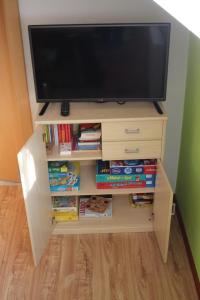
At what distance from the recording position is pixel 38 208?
180 centimetres

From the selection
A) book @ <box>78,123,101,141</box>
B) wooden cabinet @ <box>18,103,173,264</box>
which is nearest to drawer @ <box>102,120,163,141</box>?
wooden cabinet @ <box>18,103,173,264</box>

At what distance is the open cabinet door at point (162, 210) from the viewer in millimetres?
1702

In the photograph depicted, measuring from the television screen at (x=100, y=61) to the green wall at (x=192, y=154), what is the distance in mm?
206

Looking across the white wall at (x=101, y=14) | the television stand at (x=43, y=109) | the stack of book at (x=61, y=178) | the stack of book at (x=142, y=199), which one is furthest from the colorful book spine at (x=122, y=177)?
the white wall at (x=101, y=14)

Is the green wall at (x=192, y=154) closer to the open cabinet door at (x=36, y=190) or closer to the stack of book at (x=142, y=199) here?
the stack of book at (x=142, y=199)

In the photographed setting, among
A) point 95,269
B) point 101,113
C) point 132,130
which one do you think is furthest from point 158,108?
point 95,269

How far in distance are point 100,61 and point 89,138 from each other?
0.45 meters

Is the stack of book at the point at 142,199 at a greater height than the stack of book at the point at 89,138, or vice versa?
the stack of book at the point at 89,138

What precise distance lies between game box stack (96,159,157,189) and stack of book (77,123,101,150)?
161 millimetres

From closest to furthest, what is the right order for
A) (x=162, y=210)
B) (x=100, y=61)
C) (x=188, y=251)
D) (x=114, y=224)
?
(x=100, y=61), (x=162, y=210), (x=188, y=251), (x=114, y=224)

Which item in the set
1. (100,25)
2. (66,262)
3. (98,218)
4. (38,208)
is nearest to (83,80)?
(100,25)

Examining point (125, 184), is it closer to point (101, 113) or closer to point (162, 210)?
point (162, 210)

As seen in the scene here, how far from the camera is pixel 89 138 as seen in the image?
1.91 metres

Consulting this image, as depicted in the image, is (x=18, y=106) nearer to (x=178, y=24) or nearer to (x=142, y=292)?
(x=178, y=24)
